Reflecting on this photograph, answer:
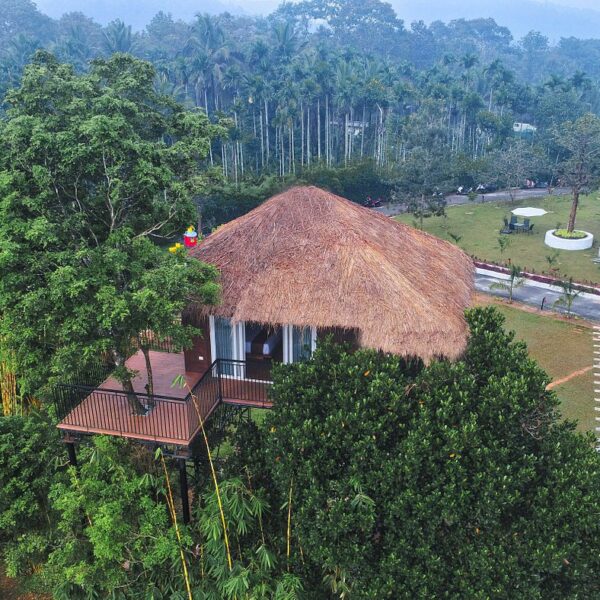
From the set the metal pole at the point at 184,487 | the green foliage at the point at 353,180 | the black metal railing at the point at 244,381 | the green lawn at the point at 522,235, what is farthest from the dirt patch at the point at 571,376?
the green foliage at the point at 353,180

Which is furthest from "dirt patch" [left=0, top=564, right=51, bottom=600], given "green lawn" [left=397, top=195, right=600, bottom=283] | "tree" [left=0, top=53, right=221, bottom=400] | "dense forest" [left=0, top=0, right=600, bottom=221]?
"dense forest" [left=0, top=0, right=600, bottom=221]

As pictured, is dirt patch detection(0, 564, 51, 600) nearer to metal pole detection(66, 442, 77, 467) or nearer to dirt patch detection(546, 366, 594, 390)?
metal pole detection(66, 442, 77, 467)

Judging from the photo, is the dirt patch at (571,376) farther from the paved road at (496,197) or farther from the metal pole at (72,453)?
the paved road at (496,197)

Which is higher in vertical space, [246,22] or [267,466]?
[246,22]

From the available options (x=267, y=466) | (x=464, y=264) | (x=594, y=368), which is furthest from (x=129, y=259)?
(x=594, y=368)

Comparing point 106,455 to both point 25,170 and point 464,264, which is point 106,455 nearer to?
point 25,170

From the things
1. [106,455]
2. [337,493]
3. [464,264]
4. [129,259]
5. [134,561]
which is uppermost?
[129,259]
